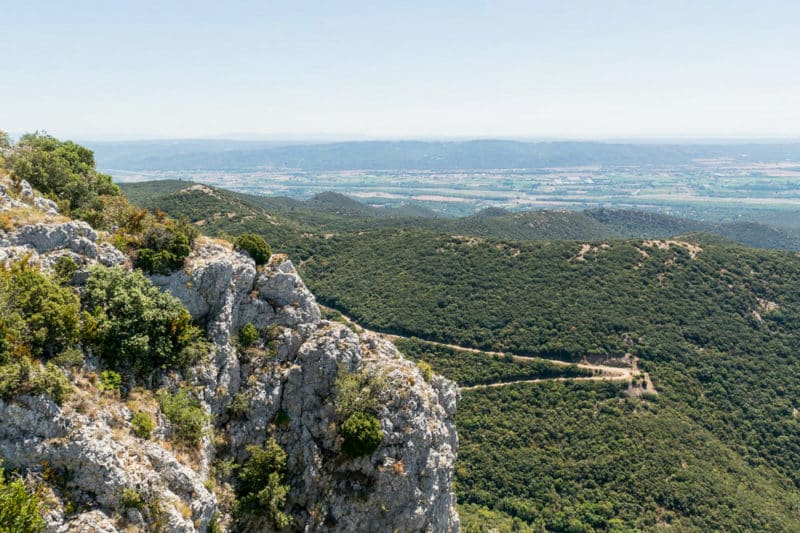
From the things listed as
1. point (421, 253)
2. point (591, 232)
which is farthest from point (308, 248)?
point (591, 232)

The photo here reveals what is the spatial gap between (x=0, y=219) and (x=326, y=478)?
84.2 feet

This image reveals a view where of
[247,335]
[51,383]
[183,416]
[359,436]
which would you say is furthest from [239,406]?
[51,383]

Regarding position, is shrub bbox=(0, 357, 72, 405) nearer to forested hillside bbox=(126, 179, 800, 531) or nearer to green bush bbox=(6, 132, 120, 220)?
green bush bbox=(6, 132, 120, 220)

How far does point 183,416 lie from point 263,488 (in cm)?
688

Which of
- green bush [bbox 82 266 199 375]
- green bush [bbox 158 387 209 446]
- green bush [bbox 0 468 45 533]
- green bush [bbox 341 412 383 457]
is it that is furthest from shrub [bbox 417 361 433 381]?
green bush [bbox 0 468 45 533]

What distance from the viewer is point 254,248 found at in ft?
113

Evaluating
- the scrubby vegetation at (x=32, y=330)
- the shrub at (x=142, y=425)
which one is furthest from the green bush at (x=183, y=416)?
the scrubby vegetation at (x=32, y=330)

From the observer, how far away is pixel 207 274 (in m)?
30.0

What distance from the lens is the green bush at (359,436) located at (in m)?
27.4

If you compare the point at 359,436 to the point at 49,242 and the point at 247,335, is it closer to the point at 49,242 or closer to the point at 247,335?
the point at 247,335

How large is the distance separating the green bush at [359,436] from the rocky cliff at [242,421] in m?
0.66

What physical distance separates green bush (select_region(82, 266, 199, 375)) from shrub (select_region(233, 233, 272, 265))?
8.05m

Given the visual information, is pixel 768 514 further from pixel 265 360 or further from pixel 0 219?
pixel 0 219

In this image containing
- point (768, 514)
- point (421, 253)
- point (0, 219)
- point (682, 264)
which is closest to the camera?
point (0, 219)
